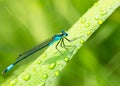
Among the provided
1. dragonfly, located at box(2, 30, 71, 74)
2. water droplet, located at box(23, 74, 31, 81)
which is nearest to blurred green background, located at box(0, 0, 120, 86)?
dragonfly, located at box(2, 30, 71, 74)

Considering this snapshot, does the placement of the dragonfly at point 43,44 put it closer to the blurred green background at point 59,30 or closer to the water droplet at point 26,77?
the blurred green background at point 59,30

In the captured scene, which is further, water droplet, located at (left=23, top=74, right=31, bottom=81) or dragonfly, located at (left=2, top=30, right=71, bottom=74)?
dragonfly, located at (left=2, top=30, right=71, bottom=74)

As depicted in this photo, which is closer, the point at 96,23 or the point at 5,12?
the point at 96,23

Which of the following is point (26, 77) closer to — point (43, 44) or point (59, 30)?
point (43, 44)

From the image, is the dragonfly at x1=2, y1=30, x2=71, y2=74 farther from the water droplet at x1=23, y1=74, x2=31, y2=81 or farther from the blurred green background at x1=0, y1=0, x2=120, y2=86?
the water droplet at x1=23, y1=74, x2=31, y2=81

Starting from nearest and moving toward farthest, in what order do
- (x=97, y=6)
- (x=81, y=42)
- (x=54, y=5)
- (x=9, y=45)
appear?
A: (x=81, y=42), (x=97, y=6), (x=9, y=45), (x=54, y=5)

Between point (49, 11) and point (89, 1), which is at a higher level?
Answer: point (49, 11)

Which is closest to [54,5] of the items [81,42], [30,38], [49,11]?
[49,11]

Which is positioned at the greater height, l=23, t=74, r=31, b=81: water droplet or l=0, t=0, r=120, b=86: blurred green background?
l=0, t=0, r=120, b=86: blurred green background

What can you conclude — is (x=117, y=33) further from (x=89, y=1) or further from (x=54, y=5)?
(x=54, y=5)
